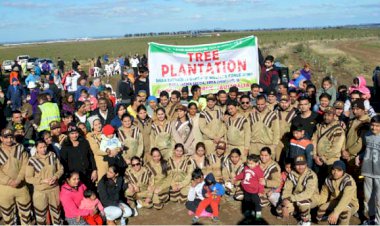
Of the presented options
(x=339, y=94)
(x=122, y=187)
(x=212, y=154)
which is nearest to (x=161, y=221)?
(x=122, y=187)

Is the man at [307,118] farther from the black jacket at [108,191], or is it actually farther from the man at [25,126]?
the man at [25,126]

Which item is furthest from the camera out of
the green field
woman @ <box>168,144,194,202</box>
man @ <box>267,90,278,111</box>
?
the green field

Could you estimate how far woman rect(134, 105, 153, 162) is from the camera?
27.1 feet

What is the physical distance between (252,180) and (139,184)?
2.29 metres

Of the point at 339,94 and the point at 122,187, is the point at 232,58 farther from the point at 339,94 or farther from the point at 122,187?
the point at 122,187

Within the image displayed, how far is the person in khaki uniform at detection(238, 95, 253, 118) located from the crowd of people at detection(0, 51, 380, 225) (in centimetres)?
3

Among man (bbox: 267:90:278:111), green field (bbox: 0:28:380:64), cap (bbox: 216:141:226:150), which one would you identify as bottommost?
cap (bbox: 216:141:226:150)

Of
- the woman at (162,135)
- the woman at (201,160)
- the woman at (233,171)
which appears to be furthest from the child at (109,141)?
the woman at (233,171)

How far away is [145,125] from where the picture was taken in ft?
27.3

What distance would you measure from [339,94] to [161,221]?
572cm

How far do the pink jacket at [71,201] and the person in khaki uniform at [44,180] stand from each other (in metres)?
0.13

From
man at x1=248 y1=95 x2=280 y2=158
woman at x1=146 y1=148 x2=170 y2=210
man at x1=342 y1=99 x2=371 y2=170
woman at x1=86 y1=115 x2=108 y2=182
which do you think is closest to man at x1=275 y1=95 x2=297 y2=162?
man at x1=248 y1=95 x2=280 y2=158

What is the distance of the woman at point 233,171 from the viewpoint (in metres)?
7.73

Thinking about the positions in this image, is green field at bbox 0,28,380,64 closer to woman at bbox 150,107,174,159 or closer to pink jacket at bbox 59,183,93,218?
woman at bbox 150,107,174,159
